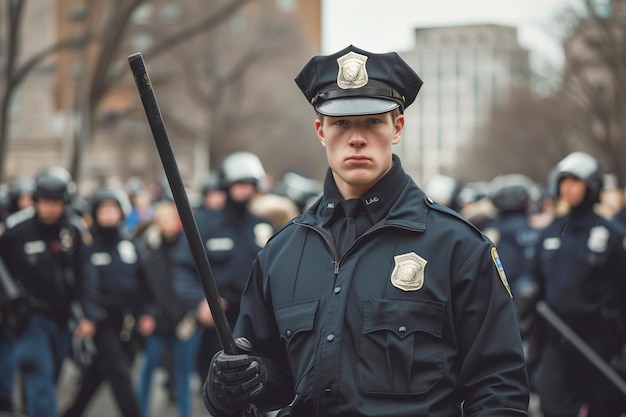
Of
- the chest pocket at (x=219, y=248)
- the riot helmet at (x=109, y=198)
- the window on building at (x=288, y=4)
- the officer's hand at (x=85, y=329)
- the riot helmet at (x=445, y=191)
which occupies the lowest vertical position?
the window on building at (x=288, y=4)

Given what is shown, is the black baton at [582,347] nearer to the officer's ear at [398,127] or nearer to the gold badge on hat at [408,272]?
the officer's ear at [398,127]

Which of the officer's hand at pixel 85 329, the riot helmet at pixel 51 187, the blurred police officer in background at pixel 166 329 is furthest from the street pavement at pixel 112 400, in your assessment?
the riot helmet at pixel 51 187

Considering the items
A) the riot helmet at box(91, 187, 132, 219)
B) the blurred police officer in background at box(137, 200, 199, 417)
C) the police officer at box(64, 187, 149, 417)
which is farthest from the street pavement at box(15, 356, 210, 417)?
the riot helmet at box(91, 187, 132, 219)

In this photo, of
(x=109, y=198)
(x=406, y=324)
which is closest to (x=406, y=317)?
(x=406, y=324)

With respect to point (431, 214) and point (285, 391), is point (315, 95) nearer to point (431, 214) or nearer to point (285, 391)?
point (431, 214)

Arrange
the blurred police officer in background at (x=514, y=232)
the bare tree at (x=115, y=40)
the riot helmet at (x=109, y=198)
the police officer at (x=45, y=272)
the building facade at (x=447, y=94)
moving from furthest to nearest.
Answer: the building facade at (x=447, y=94)
the bare tree at (x=115, y=40)
the blurred police officer in background at (x=514, y=232)
the riot helmet at (x=109, y=198)
the police officer at (x=45, y=272)

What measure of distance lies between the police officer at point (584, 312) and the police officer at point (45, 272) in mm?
3620

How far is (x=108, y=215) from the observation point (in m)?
10.1

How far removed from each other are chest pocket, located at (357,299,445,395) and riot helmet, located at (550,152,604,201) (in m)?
5.17

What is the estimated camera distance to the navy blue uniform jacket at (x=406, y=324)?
3383 millimetres

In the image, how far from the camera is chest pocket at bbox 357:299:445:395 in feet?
11.1

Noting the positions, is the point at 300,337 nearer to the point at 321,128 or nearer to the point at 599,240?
the point at 321,128

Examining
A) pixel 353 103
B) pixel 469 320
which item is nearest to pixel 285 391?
pixel 469 320

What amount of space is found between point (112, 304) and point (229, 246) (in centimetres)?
126
